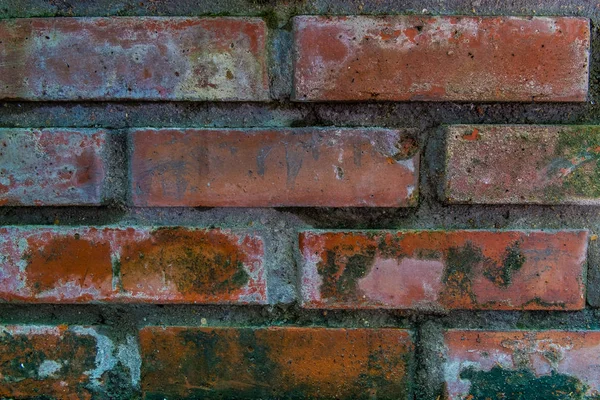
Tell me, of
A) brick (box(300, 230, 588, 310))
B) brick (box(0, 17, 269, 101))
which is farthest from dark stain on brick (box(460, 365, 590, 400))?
brick (box(0, 17, 269, 101))

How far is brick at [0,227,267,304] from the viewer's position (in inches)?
27.3

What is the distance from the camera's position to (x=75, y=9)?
68 cm

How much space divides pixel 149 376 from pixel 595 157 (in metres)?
0.75

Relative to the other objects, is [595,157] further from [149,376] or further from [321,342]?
[149,376]

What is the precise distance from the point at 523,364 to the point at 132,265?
61 cm

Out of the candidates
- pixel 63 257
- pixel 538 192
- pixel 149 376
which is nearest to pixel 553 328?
pixel 538 192

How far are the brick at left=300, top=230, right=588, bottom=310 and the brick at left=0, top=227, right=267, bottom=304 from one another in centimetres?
10

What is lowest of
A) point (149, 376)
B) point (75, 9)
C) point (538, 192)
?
point (149, 376)

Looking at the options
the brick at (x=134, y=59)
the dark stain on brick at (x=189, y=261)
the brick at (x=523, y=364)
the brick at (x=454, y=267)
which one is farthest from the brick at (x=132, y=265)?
the brick at (x=523, y=364)

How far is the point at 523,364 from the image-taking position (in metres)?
0.70

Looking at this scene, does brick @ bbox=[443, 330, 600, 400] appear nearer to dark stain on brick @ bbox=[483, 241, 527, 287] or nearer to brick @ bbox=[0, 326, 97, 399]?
dark stain on brick @ bbox=[483, 241, 527, 287]

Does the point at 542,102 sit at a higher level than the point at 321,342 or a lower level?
higher

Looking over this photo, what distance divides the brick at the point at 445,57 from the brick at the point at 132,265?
11.1 inches

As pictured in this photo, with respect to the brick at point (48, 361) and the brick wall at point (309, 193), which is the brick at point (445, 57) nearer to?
the brick wall at point (309, 193)
